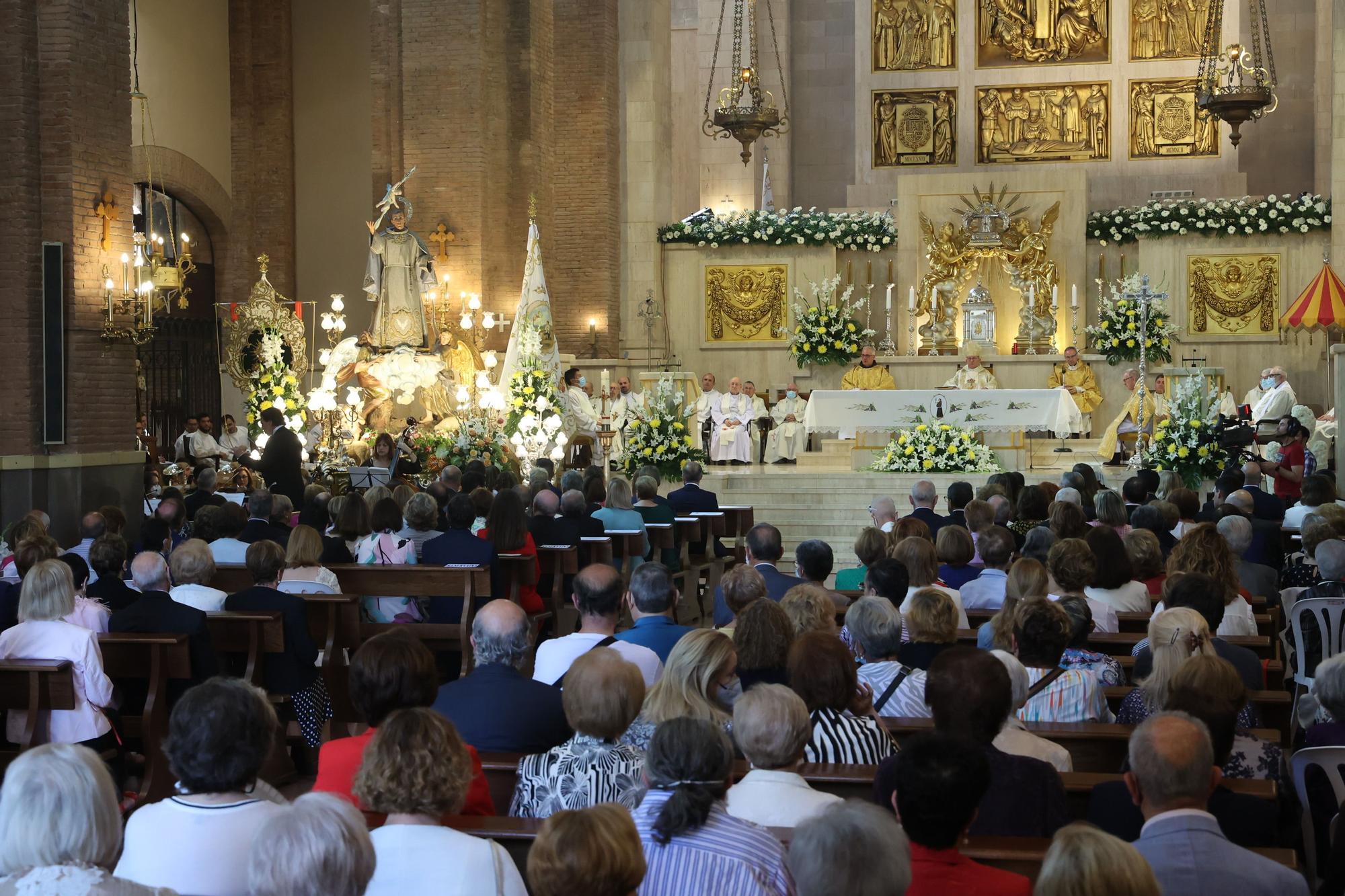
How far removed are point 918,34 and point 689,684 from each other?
2155 centimetres

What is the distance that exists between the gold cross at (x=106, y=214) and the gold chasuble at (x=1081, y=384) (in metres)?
11.2

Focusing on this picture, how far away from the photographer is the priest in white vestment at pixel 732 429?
752 inches

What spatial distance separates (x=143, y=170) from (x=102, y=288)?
8.36m

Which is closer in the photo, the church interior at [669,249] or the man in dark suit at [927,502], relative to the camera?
the man in dark suit at [927,502]

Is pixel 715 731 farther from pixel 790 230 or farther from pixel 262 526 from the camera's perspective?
pixel 790 230

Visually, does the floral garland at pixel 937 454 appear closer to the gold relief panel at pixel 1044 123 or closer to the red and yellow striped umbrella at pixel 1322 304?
the red and yellow striped umbrella at pixel 1322 304

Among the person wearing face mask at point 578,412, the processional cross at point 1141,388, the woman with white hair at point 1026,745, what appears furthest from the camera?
the person wearing face mask at point 578,412

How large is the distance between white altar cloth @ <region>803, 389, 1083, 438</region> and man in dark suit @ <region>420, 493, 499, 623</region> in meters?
8.60

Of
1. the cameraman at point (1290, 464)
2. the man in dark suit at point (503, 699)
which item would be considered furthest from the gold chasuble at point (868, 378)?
the man in dark suit at point (503, 699)

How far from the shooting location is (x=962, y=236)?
2142cm

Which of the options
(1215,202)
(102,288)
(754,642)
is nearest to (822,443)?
(1215,202)

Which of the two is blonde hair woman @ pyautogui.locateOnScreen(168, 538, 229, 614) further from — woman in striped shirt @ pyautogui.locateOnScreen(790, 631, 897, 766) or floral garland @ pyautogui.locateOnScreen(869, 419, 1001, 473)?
floral garland @ pyautogui.locateOnScreen(869, 419, 1001, 473)

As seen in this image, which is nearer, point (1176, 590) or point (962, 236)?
point (1176, 590)

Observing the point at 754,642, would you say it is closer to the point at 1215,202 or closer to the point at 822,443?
the point at 822,443
